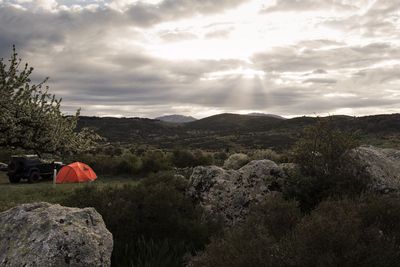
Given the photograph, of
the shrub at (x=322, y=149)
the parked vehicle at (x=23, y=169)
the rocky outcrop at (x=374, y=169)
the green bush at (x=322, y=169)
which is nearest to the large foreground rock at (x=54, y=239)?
the green bush at (x=322, y=169)

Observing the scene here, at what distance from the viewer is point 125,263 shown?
848 centimetres

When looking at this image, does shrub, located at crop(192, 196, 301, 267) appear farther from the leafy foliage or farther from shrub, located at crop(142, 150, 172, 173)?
shrub, located at crop(142, 150, 172, 173)

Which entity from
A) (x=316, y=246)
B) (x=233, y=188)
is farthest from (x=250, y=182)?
(x=316, y=246)

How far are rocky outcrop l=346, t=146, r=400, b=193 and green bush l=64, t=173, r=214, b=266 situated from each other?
14.4ft

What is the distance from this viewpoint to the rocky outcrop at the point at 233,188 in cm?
1219

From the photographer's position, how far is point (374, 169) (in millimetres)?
12148

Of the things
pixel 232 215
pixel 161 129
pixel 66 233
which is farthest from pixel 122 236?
pixel 161 129

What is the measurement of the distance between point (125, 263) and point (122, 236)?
1235 mm

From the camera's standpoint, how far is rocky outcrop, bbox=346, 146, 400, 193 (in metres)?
11.7

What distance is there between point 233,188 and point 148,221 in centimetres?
338

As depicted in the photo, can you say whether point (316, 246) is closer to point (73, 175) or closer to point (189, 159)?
point (73, 175)

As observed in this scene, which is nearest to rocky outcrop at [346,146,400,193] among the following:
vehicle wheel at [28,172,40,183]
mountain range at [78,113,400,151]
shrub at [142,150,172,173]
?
vehicle wheel at [28,172,40,183]

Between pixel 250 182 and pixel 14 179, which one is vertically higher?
pixel 250 182

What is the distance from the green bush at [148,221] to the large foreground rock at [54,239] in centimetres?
117
